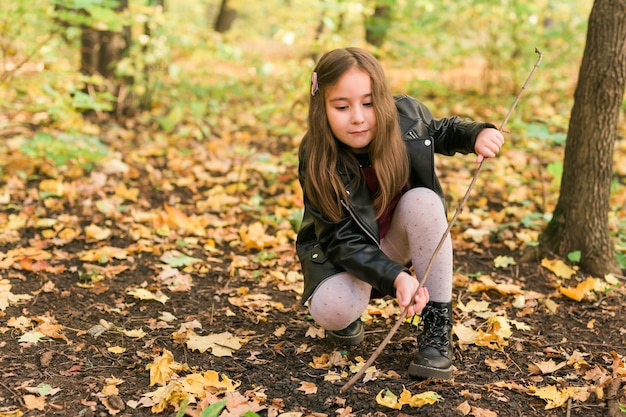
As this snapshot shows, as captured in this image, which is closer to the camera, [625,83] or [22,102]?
[625,83]

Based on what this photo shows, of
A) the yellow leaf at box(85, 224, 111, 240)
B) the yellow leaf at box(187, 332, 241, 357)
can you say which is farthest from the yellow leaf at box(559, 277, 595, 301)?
the yellow leaf at box(85, 224, 111, 240)

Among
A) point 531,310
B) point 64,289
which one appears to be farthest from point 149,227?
point 531,310

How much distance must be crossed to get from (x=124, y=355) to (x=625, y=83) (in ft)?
8.08

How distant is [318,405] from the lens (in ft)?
6.39

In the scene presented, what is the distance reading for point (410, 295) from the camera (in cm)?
185

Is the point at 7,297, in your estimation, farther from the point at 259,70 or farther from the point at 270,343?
the point at 259,70

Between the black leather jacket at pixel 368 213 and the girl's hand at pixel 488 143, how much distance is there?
4 centimetres

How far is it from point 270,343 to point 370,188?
743 millimetres

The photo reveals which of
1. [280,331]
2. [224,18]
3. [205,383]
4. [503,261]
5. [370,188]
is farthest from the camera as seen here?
[224,18]

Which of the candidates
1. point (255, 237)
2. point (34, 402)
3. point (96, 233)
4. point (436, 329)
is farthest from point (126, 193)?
point (436, 329)

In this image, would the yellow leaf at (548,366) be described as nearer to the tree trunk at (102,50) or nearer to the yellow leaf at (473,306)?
the yellow leaf at (473,306)

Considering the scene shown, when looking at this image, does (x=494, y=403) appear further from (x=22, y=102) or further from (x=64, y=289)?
(x=22, y=102)

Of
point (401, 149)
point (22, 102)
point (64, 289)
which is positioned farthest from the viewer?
point (22, 102)

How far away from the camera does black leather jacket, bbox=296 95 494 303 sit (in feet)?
6.82
